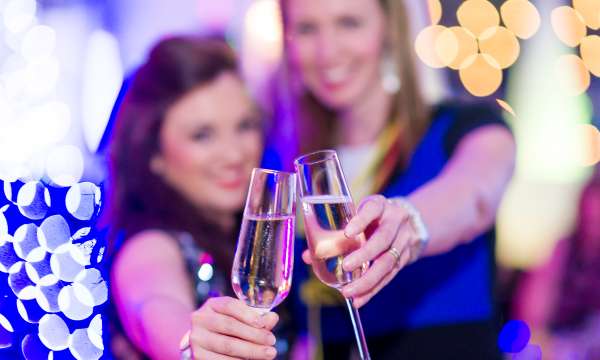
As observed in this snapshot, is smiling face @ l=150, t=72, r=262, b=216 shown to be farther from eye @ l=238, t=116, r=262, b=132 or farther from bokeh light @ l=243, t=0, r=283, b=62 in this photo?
bokeh light @ l=243, t=0, r=283, b=62

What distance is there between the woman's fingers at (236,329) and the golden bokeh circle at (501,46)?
268 centimetres

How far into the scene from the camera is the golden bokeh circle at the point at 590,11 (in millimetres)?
3598

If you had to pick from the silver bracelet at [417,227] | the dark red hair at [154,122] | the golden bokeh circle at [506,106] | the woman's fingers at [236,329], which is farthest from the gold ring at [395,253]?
the golden bokeh circle at [506,106]

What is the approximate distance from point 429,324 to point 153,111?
4.37 ft

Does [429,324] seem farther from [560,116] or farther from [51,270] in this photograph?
[560,116]

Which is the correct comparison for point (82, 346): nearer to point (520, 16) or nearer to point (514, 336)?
point (514, 336)

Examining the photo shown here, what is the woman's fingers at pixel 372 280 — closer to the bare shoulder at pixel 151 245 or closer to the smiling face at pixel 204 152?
the bare shoulder at pixel 151 245

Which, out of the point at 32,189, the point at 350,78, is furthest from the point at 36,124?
Answer: the point at 350,78

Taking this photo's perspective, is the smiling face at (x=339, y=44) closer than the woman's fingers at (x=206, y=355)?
No

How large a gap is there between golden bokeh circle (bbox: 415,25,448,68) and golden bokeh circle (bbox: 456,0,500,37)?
12 centimetres

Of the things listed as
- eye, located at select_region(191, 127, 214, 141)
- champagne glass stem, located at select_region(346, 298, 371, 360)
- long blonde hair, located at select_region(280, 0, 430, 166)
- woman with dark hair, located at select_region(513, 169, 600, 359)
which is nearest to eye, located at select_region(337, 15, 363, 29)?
long blonde hair, located at select_region(280, 0, 430, 166)

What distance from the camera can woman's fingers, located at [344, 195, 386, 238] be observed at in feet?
4.37

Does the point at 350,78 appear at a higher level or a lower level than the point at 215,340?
higher

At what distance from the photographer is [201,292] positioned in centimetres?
231
